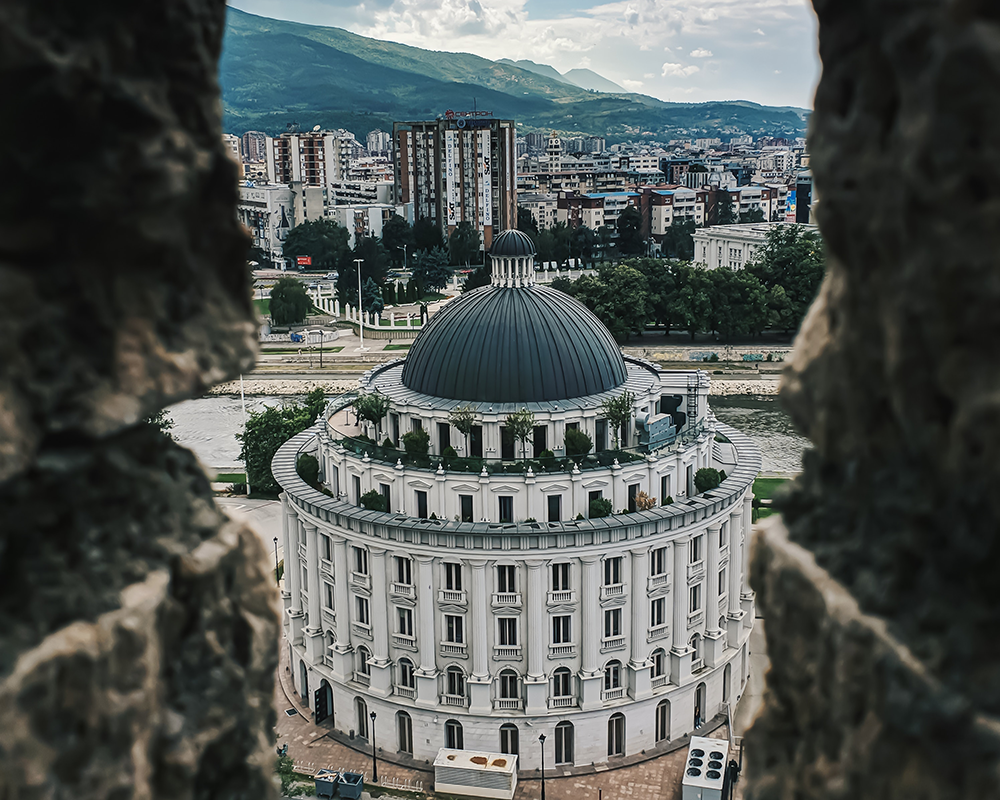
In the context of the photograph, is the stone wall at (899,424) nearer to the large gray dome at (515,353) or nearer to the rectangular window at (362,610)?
the rectangular window at (362,610)

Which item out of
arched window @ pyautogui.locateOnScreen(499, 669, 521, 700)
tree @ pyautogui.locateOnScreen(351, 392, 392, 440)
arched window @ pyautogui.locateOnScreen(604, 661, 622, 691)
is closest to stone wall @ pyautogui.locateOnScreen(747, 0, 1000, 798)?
arched window @ pyautogui.locateOnScreen(499, 669, 521, 700)

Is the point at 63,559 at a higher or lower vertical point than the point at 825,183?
lower

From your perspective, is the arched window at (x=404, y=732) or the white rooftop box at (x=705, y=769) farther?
the arched window at (x=404, y=732)

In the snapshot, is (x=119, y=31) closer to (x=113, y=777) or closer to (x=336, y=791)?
(x=113, y=777)

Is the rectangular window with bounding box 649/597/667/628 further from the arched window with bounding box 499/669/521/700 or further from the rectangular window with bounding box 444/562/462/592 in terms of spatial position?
the rectangular window with bounding box 444/562/462/592

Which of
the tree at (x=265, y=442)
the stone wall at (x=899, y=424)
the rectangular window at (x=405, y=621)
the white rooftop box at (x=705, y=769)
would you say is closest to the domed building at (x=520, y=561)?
the rectangular window at (x=405, y=621)

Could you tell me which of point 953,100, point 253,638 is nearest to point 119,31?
point 253,638
